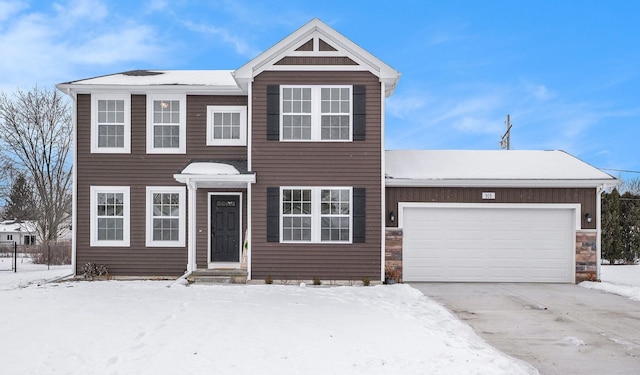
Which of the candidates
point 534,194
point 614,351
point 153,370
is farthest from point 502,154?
point 153,370

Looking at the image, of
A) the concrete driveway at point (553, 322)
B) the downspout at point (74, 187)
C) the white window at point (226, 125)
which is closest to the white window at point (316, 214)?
the white window at point (226, 125)

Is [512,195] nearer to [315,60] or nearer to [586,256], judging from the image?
[586,256]

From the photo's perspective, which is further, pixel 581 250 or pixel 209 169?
pixel 581 250

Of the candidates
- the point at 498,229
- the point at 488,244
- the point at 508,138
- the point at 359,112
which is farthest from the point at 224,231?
the point at 508,138

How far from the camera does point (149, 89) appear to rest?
11.9m

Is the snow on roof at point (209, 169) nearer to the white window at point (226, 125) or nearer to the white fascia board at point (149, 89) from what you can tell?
the white window at point (226, 125)

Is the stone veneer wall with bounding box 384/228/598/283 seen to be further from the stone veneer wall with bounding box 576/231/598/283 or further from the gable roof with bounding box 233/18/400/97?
the gable roof with bounding box 233/18/400/97

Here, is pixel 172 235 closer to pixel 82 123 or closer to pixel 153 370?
pixel 82 123

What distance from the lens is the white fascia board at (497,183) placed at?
1171 centimetres

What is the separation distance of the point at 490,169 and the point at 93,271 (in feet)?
36.6

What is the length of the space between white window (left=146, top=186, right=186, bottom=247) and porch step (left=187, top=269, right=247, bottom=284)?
51.4 inches

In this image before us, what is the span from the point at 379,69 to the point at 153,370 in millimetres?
8744

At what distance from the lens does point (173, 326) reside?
6578 mm

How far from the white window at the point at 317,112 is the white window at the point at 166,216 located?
3511 mm
